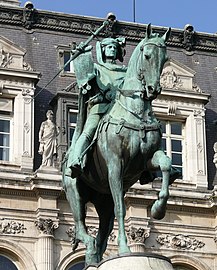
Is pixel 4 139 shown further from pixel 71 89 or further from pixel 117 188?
pixel 117 188

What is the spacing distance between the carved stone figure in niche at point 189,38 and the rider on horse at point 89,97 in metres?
23.6

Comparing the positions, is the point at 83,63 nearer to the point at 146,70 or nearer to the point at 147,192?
the point at 146,70

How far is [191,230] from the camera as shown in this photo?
35250 millimetres

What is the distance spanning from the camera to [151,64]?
48.5 feet

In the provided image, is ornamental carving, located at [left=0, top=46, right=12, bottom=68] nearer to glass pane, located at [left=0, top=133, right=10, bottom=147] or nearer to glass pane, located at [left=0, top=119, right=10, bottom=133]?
glass pane, located at [left=0, top=119, right=10, bottom=133]

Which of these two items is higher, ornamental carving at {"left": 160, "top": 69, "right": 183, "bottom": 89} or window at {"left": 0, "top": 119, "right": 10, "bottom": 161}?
ornamental carving at {"left": 160, "top": 69, "right": 183, "bottom": 89}

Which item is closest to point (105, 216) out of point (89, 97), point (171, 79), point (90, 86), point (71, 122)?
point (89, 97)

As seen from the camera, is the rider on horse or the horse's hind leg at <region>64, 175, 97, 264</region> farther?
the horse's hind leg at <region>64, 175, 97, 264</region>

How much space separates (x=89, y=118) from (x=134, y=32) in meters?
23.5

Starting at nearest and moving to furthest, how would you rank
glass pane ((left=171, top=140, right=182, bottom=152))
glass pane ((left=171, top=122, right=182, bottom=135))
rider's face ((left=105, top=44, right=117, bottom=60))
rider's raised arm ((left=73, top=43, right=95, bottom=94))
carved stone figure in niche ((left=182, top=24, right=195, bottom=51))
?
rider's raised arm ((left=73, top=43, right=95, bottom=94)) < rider's face ((left=105, top=44, right=117, bottom=60)) < glass pane ((left=171, top=140, right=182, bottom=152)) < glass pane ((left=171, top=122, right=182, bottom=135)) < carved stone figure in niche ((left=182, top=24, right=195, bottom=51))

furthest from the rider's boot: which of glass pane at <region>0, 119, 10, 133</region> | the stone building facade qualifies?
glass pane at <region>0, 119, 10, 133</region>

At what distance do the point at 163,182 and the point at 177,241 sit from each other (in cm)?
2070

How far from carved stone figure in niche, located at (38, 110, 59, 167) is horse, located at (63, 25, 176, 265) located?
1825cm

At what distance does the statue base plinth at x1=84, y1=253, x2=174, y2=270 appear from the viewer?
1366 centimetres
